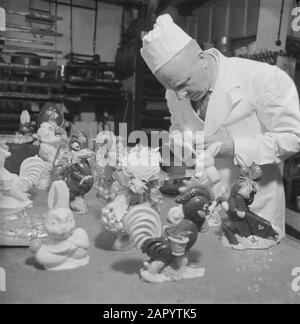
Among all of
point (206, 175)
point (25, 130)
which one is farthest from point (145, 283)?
point (25, 130)

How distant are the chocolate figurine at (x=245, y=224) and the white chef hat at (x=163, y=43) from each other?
49 centimetres

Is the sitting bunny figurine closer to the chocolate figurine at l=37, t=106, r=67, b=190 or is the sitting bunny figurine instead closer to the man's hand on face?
the man's hand on face

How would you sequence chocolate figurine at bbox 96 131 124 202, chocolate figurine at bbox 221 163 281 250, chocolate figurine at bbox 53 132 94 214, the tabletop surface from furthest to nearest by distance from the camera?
chocolate figurine at bbox 96 131 124 202 < chocolate figurine at bbox 53 132 94 214 < chocolate figurine at bbox 221 163 281 250 < the tabletop surface

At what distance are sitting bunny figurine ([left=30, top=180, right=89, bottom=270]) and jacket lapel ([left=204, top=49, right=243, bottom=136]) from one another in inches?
25.3

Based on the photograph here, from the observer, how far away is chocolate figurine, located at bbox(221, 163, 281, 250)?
4.37 ft

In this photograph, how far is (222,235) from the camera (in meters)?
1.47

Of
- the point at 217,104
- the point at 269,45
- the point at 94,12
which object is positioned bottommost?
the point at 217,104

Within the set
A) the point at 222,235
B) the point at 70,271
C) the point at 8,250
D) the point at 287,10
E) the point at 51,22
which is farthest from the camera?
the point at 51,22

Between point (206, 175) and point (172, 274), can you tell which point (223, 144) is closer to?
point (206, 175)

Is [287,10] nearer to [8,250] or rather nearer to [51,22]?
[51,22]

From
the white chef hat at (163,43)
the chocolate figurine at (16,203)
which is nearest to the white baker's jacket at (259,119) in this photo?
the white chef hat at (163,43)

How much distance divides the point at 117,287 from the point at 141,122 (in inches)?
76.6

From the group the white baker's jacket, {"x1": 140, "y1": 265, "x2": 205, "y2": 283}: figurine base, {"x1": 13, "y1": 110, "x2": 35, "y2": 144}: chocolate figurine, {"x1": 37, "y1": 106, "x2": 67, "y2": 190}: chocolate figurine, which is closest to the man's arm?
the white baker's jacket
